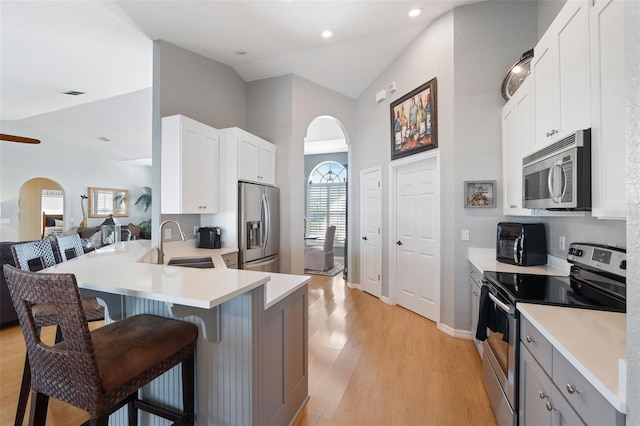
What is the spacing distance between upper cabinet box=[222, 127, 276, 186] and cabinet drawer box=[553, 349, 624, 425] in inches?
132

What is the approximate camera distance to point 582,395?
94cm

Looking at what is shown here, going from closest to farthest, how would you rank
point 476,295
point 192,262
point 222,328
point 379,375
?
point 222,328
point 379,375
point 476,295
point 192,262

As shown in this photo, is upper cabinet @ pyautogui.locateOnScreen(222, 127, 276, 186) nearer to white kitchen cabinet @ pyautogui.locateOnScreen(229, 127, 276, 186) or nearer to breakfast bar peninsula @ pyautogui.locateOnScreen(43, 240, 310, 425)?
white kitchen cabinet @ pyautogui.locateOnScreen(229, 127, 276, 186)

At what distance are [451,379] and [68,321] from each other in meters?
2.60

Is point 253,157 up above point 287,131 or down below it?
below

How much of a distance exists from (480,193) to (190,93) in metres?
3.66

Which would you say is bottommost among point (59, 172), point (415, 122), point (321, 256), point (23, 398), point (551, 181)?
point (23, 398)

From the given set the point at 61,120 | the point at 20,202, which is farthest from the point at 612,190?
the point at 20,202

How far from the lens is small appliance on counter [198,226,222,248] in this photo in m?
3.48

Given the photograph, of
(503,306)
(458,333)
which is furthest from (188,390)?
(458,333)

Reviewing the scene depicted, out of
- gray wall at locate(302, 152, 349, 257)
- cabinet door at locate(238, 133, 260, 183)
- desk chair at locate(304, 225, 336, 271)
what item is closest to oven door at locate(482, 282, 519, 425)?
cabinet door at locate(238, 133, 260, 183)

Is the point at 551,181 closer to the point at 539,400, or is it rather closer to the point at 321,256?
the point at 539,400

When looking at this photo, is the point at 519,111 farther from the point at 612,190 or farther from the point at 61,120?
the point at 61,120

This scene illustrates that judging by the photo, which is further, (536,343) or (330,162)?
(330,162)
